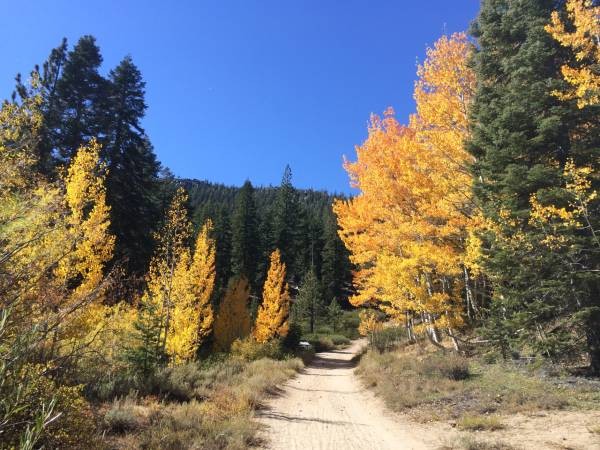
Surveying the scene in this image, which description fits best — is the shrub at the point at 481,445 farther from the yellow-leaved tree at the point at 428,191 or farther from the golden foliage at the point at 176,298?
the golden foliage at the point at 176,298

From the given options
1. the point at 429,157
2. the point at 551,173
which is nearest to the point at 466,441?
the point at 551,173

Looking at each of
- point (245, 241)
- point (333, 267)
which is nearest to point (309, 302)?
point (245, 241)

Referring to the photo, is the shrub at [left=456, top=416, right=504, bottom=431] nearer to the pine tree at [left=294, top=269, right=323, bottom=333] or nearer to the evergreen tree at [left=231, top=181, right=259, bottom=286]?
the pine tree at [left=294, top=269, right=323, bottom=333]

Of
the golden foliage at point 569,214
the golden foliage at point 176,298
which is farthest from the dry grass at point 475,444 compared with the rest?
the golden foliage at point 176,298

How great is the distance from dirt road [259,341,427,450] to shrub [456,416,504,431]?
107 centimetres

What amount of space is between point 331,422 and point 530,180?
26.4 feet

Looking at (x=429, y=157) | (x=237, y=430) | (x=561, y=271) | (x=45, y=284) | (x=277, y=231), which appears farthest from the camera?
(x=277, y=231)

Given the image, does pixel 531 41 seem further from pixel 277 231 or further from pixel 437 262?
pixel 277 231

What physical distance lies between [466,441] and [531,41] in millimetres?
10601

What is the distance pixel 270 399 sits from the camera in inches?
472

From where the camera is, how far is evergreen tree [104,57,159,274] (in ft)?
79.6

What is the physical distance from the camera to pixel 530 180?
10.0 metres

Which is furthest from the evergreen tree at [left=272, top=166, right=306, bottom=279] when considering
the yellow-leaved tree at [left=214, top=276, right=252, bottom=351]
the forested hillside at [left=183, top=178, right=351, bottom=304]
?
the yellow-leaved tree at [left=214, top=276, right=252, bottom=351]

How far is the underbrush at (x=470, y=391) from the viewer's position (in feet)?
27.3
